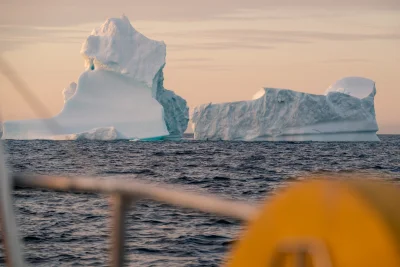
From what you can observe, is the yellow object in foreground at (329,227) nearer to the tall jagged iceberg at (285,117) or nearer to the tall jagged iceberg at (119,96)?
the tall jagged iceberg at (285,117)

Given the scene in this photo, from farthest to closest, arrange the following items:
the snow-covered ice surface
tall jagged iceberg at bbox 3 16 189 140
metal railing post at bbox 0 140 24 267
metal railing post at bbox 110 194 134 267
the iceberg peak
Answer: the snow-covered ice surface, tall jagged iceberg at bbox 3 16 189 140, the iceberg peak, metal railing post at bbox 110 194 134 267, metal railing post at bbox 0 140 24 267

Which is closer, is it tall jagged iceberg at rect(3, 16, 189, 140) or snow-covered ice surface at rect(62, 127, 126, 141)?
tall jagged iceberg at rect(3, 16, 189, 140)

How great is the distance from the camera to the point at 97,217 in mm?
11797

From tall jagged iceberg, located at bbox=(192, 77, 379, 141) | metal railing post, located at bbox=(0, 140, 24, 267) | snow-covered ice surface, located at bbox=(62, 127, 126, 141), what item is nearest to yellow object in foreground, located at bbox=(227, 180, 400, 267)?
metal railing post, located at bbox=(0, 140, 24, 267)

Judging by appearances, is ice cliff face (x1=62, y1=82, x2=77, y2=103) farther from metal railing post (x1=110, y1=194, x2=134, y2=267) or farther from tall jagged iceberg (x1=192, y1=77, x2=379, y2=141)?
metal railing post (x1=110, y1=194, x2=134, y2=267)

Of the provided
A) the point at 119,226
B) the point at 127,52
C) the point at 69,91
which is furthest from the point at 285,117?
the point at 119,226

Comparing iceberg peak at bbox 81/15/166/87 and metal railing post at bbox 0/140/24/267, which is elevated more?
iceberg peak at bbox 81/15/166/87

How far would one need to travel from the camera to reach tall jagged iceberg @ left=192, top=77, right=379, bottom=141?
43.8m

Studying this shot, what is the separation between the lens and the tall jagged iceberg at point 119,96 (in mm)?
48094

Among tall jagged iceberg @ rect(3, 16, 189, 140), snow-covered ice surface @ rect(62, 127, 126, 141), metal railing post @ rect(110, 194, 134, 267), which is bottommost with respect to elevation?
metal railing post @ rect(110, 194, 134, 267)

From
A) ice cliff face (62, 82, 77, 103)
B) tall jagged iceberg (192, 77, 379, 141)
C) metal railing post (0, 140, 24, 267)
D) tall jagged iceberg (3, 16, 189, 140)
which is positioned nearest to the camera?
metal railing post (0, 140, 24, 267)

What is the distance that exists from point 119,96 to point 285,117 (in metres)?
14.5

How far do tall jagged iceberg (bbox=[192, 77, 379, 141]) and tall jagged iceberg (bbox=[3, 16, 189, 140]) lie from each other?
4.73 metres

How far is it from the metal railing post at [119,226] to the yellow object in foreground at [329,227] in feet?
1.64
